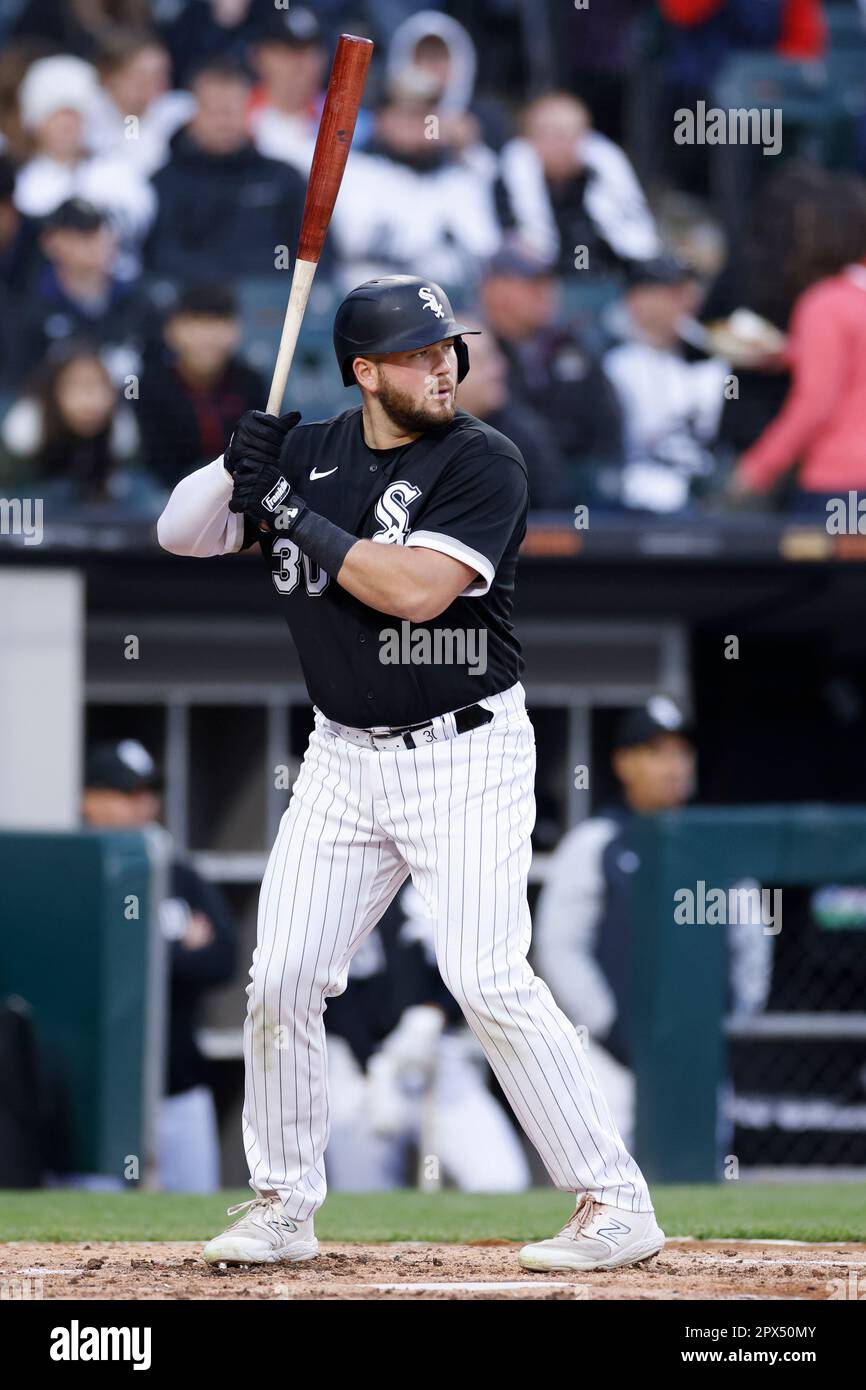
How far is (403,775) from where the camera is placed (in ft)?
12.1

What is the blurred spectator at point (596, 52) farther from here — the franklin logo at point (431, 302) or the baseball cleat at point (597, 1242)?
the baseball cleat at point (597, 1242)

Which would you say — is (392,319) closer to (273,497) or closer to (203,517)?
(273,497)

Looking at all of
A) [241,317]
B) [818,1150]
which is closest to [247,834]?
[241,317]

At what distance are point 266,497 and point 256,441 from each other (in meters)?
0.11

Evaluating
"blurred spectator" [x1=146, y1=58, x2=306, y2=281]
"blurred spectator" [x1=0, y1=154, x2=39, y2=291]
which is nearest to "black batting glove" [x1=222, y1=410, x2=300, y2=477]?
"blurred spectator" [x1=146, y1=58, x2=306, y2=281]

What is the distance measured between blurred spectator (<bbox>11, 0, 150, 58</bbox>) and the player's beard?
6.77 m

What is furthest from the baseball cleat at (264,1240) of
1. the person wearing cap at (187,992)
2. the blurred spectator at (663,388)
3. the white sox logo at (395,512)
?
the blurred spectator at (663,388)

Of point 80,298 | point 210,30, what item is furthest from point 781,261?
point 210,30

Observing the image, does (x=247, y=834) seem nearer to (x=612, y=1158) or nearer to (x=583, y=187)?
(x=583, y=187)

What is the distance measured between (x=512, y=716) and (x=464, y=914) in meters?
0.38

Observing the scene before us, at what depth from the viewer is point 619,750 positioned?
7.12 meters

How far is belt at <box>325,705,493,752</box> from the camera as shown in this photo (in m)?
3.70

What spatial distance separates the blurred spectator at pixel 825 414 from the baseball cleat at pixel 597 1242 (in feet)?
15.6

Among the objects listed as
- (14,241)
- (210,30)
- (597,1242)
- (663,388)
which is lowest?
(597,1242)
